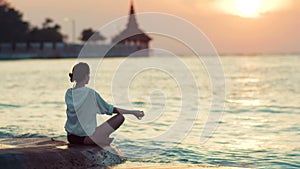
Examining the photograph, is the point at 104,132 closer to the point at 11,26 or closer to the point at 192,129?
the point at 192,129

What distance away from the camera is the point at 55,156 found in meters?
7.86

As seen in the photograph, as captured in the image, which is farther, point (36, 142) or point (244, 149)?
point (244, 149)

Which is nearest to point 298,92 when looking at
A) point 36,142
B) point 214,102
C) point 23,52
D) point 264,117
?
point 214,102

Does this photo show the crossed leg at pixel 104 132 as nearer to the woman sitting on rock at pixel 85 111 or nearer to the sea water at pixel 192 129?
the woman sitting on rock at pixel 85 111

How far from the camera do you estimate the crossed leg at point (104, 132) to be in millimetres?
8633

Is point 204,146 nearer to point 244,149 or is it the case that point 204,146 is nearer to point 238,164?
point 244,149

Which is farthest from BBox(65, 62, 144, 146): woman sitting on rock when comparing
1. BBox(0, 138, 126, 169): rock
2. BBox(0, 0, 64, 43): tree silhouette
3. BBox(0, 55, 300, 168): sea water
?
BBox(0, 0, 64, 43): tree silhouette

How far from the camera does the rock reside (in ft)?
24.7

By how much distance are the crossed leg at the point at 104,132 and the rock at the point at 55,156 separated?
112mm

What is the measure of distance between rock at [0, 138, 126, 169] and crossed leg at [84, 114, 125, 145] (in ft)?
0.37

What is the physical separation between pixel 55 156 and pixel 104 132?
1064 millimetres

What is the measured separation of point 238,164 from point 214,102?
49.7ft

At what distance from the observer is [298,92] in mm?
31812

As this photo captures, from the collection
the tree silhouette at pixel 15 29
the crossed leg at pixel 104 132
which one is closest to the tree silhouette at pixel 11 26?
the tree silhouette at pixel 15 29
